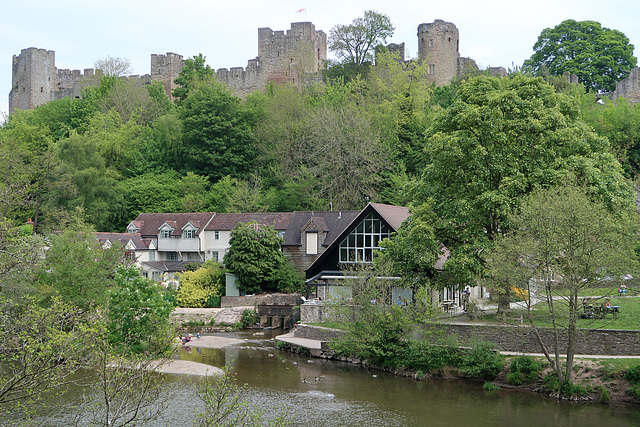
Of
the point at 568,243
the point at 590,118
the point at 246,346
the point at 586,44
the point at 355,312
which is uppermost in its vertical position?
the point at 586,44

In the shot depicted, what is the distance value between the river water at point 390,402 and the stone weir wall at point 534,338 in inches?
82.0

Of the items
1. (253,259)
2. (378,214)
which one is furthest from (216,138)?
(378,214)

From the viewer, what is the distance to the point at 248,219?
4719cm

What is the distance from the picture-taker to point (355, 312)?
2750 centimetres

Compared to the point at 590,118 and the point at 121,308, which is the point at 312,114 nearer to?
the point at 590,118

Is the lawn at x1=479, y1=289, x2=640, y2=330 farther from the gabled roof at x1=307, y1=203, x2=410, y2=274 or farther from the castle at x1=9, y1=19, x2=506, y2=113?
the castle at x1=9, y1=19, x2=506, y2=113

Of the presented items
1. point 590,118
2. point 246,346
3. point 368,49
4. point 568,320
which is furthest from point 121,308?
point 368,49

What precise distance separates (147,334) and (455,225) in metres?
12.9

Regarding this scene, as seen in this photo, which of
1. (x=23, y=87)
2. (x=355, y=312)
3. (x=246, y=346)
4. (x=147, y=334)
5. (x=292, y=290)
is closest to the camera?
(x=147, y=334)

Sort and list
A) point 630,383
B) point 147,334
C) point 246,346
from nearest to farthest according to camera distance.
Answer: point 630,383
point 147,334
point 246,346

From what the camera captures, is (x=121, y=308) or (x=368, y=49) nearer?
(x=121, y=308)

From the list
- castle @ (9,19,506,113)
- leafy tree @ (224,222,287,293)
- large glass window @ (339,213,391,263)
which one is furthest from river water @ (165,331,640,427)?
castle @ (9,19,506,113)

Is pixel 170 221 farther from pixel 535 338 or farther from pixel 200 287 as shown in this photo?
pixel 535 338

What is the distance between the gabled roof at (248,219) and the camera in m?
46.5
